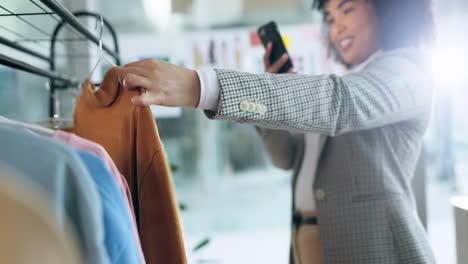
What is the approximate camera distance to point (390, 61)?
85 centimetres

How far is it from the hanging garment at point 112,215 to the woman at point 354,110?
14cm

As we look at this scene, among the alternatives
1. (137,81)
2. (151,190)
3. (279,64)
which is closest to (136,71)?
(137,81)

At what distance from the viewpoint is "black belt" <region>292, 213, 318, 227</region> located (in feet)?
3.35

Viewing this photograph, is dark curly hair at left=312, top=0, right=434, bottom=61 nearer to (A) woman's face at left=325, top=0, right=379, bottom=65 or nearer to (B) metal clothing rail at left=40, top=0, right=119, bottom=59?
(A) woman's face at left=325, top=0, right=379, bottom=65

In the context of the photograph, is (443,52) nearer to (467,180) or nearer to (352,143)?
(467,180)

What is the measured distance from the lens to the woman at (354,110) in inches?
23.6

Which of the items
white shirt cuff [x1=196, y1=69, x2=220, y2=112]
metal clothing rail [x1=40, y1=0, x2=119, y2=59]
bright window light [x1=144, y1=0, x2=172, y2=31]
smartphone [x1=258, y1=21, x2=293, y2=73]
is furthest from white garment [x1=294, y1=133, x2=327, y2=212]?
bright window light [x1=144, y1=0, x2=172, y2=31]

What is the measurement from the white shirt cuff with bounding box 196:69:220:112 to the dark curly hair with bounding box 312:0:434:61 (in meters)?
0.61

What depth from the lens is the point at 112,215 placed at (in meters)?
0.43

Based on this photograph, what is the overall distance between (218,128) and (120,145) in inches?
76.5

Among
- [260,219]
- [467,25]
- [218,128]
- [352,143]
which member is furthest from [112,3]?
[467,25]

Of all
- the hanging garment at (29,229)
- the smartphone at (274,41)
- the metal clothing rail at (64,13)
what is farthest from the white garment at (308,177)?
the hanging garment at (29,229)

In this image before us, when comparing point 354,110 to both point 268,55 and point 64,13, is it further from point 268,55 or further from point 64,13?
point 64,13

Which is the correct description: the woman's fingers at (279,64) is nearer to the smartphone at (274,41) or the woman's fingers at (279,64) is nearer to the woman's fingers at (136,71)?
the smartphone at (274,41)
